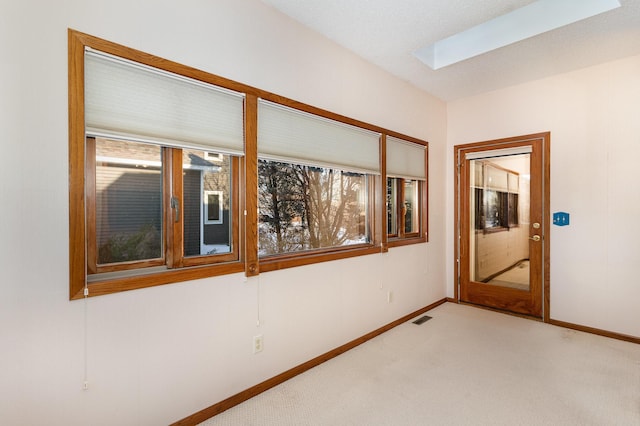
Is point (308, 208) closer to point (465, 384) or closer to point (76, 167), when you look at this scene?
point (76, 167)

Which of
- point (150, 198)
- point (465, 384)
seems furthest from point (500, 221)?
point (150, 198)

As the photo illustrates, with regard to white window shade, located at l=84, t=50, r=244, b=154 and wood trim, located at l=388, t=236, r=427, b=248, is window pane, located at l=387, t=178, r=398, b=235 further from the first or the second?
white window shade, located at l=84, t=50, r=244, b=154

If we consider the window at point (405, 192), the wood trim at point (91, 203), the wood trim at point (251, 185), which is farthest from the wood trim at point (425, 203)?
the wood trim at point (91, 203)

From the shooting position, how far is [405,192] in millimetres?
3781

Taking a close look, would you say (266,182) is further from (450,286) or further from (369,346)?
(450,286)

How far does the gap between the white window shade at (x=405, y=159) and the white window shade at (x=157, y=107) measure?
1.82 m

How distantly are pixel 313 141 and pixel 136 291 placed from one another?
5.44 feet

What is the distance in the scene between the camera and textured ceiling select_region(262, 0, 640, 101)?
7.45 feet

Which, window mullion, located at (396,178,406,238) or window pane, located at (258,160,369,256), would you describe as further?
window mullion, located at (396,178,406,238)

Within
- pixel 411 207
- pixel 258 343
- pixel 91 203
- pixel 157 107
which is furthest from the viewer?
pixel 411 207

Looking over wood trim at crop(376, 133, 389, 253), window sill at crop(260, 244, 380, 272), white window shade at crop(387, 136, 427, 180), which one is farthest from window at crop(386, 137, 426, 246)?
window sill at crop(260, 244, 380, 272)

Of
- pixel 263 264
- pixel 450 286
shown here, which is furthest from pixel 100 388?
pixel 450 286

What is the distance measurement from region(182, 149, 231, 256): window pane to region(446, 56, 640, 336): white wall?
350 cm

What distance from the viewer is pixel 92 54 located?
154 cm
